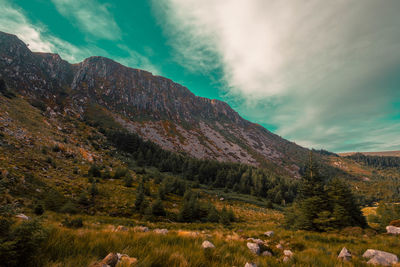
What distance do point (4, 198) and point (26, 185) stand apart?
525 cm

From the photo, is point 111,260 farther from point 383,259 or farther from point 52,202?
point 52,202

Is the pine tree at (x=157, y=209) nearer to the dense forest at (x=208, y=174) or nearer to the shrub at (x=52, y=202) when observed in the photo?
the shrub at (x=52, y=202)

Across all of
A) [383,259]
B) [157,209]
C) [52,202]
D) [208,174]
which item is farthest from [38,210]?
[208,174]

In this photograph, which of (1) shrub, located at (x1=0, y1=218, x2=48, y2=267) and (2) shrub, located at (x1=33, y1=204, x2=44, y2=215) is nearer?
(1) shrub, located at (x1=0, y1=218, x2=48, y2=267)

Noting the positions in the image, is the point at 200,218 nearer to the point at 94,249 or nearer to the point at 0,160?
the point at 94,249

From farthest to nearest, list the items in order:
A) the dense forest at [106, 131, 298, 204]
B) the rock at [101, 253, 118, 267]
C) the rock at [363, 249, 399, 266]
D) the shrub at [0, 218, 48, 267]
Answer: the dense forest at [106, 131, 298, 204]
the rock at [363, 249, 399, 266]
the rock at [101, 253, 118, 267]
the shrub at [0, 218, 48, 267]

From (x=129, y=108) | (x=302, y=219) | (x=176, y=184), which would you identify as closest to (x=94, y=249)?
(x=302, y=219)

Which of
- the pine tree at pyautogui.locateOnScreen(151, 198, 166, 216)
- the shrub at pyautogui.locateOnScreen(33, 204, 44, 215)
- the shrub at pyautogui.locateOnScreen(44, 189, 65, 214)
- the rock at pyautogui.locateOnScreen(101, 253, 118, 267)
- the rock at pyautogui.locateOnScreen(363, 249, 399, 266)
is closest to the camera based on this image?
the rock at pyautogui.locateOnScreen(101, 253, 118, 267)

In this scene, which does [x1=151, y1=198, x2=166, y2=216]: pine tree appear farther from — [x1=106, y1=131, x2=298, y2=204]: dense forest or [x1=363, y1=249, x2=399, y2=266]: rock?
[x1=106, y1=131, x2=298, y2=204]: dense forest

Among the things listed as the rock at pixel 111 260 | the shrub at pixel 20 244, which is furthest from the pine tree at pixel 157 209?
the rock at pixel 111 260

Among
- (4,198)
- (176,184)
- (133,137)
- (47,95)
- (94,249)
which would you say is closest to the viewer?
(94,249)

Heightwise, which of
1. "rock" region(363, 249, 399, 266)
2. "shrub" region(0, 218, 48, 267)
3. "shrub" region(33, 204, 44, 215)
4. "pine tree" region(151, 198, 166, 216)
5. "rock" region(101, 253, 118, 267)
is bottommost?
"pine tree" region(151, 198, 166, 216)

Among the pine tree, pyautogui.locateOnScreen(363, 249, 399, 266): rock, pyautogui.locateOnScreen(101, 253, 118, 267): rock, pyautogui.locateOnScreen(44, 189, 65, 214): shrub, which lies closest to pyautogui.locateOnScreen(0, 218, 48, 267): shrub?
pyautogui.locateOnScreen(101, 253, 118, 267): rock

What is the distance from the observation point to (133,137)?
106 meters
